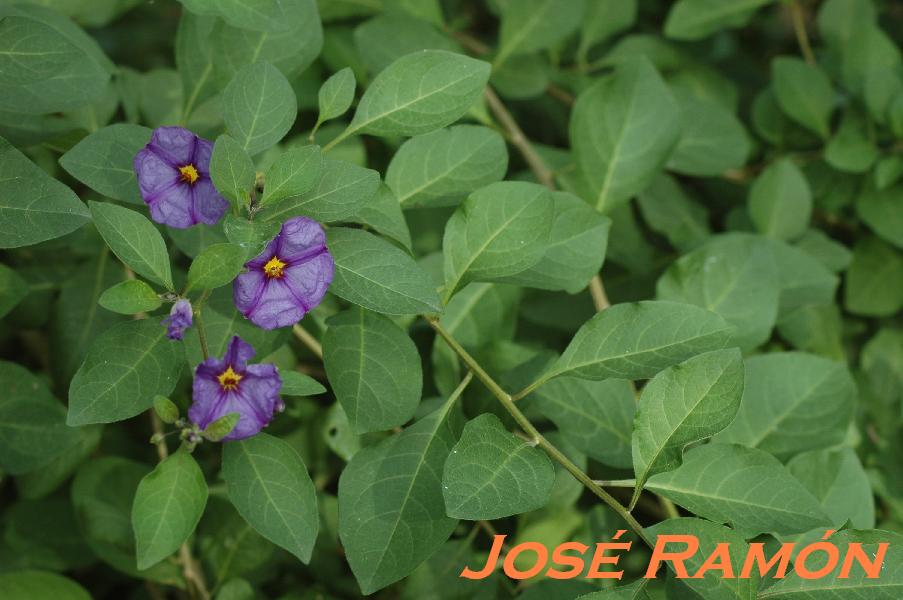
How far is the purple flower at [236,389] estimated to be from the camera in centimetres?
128

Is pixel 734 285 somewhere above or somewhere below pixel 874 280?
above

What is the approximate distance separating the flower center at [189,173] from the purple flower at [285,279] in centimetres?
18

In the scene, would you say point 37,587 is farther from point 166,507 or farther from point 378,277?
point 378,277

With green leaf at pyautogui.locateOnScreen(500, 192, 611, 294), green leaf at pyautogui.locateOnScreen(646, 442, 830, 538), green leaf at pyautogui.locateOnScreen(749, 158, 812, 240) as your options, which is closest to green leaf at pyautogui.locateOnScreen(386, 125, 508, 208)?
green leaf at pyautogui.locateOnScreen(500, 192, 611, 294)

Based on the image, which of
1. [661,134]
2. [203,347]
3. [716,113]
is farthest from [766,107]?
[203,347]

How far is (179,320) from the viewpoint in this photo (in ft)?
4.16

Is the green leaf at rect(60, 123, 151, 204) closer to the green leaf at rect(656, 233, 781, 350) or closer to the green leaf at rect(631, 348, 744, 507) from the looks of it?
the green leaf at rect(631, 348, 744, 507)

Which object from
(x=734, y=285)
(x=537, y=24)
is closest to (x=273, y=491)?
(x=734, y=285)

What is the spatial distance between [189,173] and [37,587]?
87 cm

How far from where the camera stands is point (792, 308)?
2.05m

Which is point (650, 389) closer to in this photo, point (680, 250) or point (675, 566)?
point (675, 566)

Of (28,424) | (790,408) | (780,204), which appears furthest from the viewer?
(780,204)

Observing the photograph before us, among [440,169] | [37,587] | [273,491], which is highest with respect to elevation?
[440,169]

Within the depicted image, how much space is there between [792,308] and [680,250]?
0.31 metres
